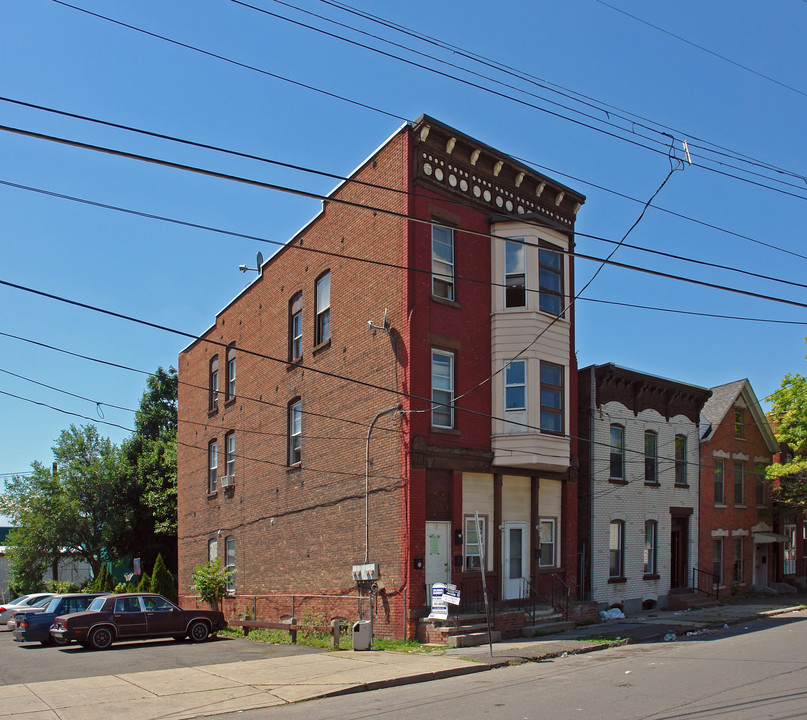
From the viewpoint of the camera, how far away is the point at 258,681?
1415 centimetres

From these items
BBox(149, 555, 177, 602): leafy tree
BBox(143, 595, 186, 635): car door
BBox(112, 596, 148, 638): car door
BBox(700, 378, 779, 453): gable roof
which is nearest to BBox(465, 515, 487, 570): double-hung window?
BBox(143, 595, 186, 635): car door

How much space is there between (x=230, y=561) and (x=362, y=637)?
541 inches

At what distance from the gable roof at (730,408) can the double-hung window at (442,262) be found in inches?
566

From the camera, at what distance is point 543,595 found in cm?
2136

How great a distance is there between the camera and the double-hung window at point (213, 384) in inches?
1297

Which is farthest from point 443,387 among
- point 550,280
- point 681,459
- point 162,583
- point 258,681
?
point 162,583

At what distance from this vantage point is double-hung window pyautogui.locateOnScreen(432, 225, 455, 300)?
67.6 feet

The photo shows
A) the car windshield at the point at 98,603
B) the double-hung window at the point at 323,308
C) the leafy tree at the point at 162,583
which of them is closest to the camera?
the car windshield at the point at 98,603

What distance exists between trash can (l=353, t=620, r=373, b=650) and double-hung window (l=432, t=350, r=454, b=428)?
5.10 metres

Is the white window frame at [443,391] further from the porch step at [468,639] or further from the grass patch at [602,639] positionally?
the grass patch at [602,639]

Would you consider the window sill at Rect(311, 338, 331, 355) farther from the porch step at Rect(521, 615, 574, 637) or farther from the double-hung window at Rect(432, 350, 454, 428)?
the porch step at Rect(521, 615, 574, 637)

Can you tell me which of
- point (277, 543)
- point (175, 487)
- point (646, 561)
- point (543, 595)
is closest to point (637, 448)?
point (646, 561)

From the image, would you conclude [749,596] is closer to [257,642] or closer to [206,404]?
[257,642]

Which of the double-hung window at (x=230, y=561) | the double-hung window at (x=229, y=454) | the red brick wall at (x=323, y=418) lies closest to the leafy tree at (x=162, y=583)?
the red brick wall at (x=323, y=418)
